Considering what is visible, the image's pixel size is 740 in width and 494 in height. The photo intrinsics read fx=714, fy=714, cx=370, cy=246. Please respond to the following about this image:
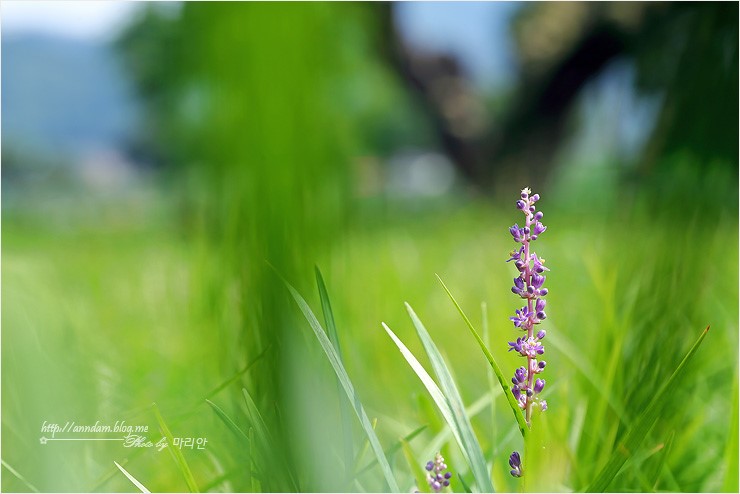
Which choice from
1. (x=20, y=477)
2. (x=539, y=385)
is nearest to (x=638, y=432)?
(x=539, y=385)

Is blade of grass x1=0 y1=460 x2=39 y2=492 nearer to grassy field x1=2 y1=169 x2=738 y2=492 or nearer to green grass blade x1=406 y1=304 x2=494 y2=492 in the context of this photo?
grassy field x1=2 y1=169 x2=738 y2=492

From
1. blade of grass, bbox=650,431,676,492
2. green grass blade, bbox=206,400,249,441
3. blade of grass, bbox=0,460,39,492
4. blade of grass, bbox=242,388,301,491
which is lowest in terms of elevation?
blade of grass, bbox=650,431,676,492

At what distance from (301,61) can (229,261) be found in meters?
0.03

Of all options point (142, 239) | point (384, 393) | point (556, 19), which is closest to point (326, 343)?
point (384, 393)

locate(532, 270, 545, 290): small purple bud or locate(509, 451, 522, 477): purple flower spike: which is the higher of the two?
locate(532, 270, 545, 290): small purple bud

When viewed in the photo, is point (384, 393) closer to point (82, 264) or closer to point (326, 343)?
point (326, 343)

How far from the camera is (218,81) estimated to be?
0.09 meters

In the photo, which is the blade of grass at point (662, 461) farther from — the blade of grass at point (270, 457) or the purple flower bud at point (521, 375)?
the blade of grass at point (270, 457)

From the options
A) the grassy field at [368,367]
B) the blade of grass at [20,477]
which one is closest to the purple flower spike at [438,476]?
the grassy field at [368,367]

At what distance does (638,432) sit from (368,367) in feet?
0.83

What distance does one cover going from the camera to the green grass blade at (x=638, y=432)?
0.60 ft

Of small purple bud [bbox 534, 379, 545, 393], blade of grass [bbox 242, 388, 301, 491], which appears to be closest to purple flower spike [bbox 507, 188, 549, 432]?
small purple bud [bbox 534, 379, 545, 393]

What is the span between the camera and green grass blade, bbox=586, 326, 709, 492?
18cm

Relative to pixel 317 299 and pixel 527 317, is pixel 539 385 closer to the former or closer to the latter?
pixel 527 317
